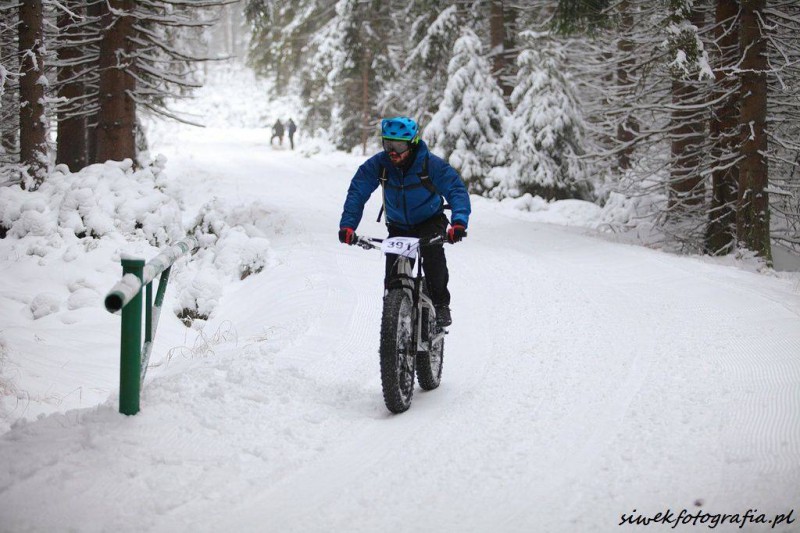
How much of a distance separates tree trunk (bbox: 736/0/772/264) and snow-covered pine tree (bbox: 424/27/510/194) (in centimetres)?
887

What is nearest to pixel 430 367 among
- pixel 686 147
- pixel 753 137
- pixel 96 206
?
pixel 96 206

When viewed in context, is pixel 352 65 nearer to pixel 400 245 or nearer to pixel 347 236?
pixel 347 236

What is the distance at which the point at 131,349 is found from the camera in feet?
12.2

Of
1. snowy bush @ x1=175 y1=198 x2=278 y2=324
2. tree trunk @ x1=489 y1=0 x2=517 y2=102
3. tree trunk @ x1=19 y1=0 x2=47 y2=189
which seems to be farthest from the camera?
tree trunk @ x1=489 y1=0 x2=517 y2=102

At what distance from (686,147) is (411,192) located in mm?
8456

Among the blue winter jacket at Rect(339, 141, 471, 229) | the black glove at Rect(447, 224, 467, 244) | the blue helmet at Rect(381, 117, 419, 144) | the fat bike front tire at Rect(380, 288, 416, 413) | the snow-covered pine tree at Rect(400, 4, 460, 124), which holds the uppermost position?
the snow-covered pine tree at Rect(400, 4, 460, 124)

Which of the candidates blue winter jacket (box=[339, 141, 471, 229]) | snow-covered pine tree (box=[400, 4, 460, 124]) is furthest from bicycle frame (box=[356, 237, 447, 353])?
snow-covered pine tree (box=[400, 4, 460, 124])

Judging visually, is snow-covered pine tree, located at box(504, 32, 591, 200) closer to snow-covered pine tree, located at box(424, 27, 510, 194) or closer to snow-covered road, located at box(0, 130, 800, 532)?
snow-covered pine tree, located at box(424, 27, 510, 194)

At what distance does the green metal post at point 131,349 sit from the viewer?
12.0 ft

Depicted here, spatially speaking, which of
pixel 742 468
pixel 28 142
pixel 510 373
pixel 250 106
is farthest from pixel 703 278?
pixel 250 106

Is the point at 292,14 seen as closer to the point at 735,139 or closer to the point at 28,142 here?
the point at 28,142

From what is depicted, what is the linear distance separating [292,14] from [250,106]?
2835 centimetres

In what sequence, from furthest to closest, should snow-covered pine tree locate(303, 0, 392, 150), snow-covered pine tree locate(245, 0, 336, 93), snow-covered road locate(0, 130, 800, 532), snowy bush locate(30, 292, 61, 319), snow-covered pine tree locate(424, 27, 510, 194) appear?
1. snow-covered pine tree locate(245, 0, 336, 93)
2. snow-covered pine tree locate(303, 0, 392, 150)
3. snow-covered pine tree locate(424, 27, 510, 194)
4. snowy bush locate(30, 292, 61, 319)
5. snow-covered road locate(0, 130, 800, 532)

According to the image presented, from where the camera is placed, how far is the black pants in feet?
16.6
